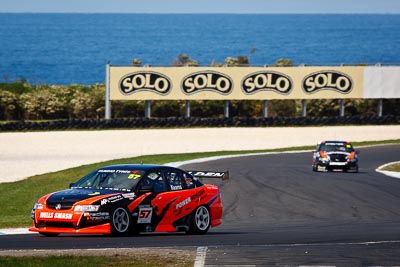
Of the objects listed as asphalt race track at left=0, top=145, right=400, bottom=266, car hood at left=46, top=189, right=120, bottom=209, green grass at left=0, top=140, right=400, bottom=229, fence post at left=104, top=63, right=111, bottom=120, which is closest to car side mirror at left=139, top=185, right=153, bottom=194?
car hood at left=46, top=189, right=120, bottom=209

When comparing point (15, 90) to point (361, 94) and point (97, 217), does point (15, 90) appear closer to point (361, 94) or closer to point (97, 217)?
point (361, 94)

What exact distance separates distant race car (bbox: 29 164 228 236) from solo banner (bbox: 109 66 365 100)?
149 ft

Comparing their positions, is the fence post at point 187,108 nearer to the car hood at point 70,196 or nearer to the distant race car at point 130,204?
the distant race car at point 130,204

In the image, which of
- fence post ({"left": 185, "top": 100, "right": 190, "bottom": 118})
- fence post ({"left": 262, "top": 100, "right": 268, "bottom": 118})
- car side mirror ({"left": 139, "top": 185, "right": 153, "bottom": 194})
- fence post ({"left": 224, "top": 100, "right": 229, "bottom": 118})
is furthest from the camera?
fence post ({"left": 262, "top": 100, "right": 268, "bottom": 118})

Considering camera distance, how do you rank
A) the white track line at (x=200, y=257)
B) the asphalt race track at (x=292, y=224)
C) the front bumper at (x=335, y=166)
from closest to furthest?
1. the white track line at (x=200, y=257)
2. the asphalt race track at (x=292, y=224)
3. the front bumper at (x=335, y=166)

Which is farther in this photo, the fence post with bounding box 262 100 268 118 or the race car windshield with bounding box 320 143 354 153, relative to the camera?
the fence post with bounding box 262 100 268 118

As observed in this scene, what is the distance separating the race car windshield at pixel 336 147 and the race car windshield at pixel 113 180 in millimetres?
22514

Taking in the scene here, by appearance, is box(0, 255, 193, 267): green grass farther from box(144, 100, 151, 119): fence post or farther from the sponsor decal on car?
box(144, 100, 151, 119): fence post

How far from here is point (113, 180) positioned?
1884 centimetres

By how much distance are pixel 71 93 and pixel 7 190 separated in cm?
4110

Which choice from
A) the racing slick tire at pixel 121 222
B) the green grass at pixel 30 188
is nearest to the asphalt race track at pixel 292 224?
the racing slick tire at pixel 121 222

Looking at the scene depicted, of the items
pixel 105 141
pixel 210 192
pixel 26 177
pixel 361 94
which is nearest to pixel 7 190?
pixel 26 177

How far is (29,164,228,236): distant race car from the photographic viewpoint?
1769cm

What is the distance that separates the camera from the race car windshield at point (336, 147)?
40.8 metres
